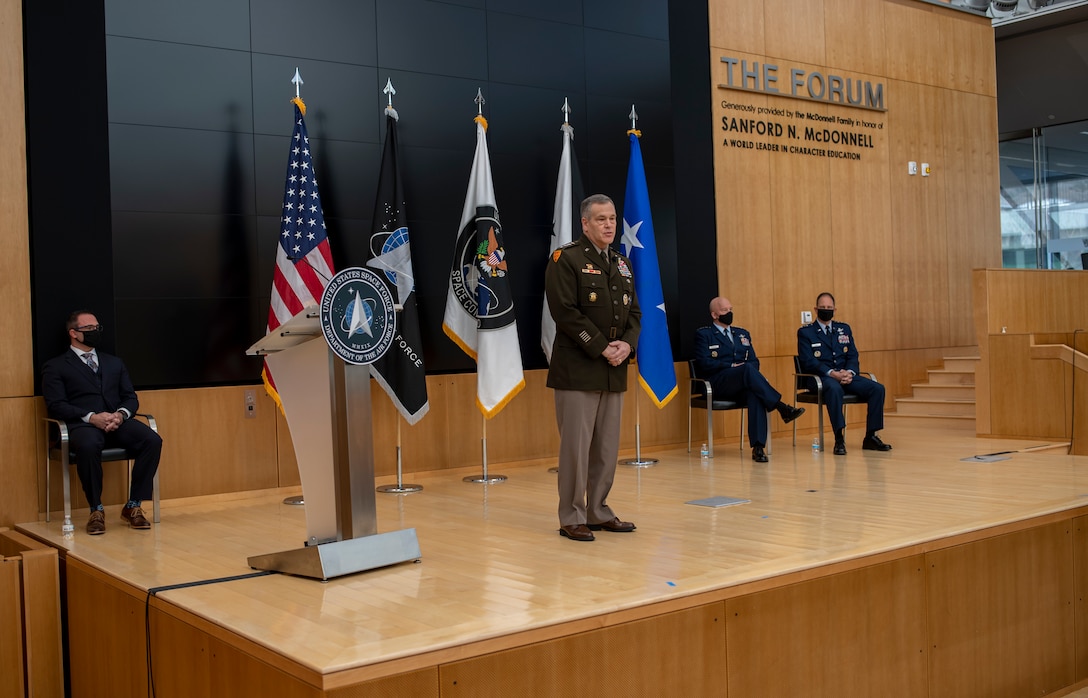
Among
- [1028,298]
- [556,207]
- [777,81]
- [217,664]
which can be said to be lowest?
[217,664]

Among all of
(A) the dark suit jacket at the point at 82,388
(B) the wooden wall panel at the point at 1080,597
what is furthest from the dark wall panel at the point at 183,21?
(B) the wooden wall panel at the point at 1080,597

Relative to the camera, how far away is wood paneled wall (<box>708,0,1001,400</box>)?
8.69m

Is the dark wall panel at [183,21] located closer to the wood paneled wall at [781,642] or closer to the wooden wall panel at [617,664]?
the wood paneled wall at [781,642]

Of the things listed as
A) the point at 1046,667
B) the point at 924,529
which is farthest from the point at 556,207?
the point at 1046,667

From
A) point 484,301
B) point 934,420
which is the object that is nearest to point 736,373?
point 484,301

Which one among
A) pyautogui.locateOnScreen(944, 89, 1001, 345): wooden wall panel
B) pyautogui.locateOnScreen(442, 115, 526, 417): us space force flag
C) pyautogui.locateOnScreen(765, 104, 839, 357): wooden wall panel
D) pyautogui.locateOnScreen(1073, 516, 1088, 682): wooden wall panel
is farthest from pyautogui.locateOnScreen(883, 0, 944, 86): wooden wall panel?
pyautogui.locateOnScreen(1073, 516, 1088, 682): wooden wall panel

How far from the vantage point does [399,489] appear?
20.5 ft

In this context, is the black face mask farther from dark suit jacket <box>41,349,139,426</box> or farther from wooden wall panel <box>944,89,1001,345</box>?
wooden wall panel <box>944,89,1001,345</box>

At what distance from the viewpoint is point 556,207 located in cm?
711

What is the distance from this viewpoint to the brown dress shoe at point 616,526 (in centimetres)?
451

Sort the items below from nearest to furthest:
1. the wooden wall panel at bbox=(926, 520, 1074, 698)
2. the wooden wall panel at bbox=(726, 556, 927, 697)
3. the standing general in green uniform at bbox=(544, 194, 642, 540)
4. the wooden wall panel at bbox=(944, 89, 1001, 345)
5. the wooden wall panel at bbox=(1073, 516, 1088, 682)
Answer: the wooden wall panel at bbox=(726, 556, 927, 697) → the wooden wall panel at bbox=(926, 520, 1074, 698) → the standing general in green uniform at bbox=(544, 194, 642, 540) → the wooden wall panel at bbox=(1073, 516, 1088, 682) → the wooden wall panel at bbox=(944, 89, 1001, 345)

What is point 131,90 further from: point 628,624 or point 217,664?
point 628,624

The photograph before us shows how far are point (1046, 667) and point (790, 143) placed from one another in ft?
18.8

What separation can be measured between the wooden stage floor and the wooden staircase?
2.09 metres
